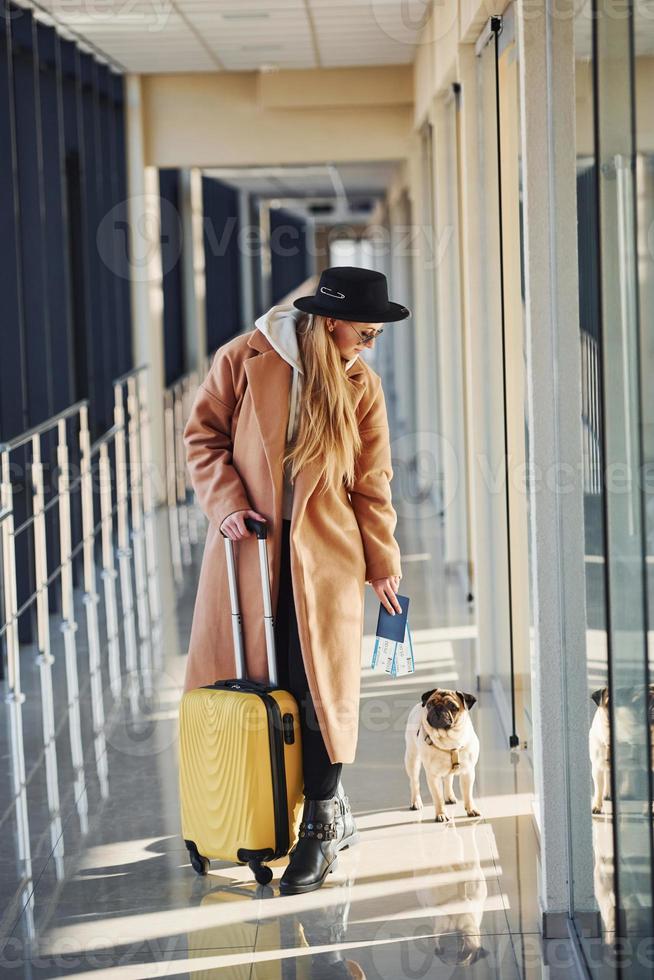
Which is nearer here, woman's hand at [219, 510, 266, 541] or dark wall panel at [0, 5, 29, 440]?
woman's hand at [219, 510, 266, 541]

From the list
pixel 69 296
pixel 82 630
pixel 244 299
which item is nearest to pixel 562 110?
pixel 82 630

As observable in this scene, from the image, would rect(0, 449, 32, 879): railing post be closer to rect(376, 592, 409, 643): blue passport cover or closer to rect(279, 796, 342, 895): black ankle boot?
rect(279, 796, 342, 895): black ankle boot

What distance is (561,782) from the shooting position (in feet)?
8.45

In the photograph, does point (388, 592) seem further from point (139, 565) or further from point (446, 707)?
point (139, 565)

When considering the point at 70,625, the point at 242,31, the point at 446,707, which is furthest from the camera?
the point at 242,31

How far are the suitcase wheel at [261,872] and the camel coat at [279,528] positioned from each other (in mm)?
285

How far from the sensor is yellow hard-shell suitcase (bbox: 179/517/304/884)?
2.73 meters

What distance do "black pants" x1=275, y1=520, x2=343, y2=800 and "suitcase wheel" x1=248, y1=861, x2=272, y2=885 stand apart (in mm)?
186

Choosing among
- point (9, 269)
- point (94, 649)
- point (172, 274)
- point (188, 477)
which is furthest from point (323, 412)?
point (172, 274)

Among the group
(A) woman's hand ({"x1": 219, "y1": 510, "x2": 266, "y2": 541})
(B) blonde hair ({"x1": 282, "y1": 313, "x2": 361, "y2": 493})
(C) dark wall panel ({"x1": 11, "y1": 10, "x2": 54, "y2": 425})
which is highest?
(C) dark wall panel ({"x1": 11, "y1": 10, "x2": 54, "y2": 425})

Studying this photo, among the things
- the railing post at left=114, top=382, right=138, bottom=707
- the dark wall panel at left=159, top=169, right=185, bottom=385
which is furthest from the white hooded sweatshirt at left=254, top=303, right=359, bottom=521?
the dark wall panel at left=159, top=169, right=185, bottom=385

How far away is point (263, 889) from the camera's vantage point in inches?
111

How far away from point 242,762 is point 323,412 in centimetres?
77

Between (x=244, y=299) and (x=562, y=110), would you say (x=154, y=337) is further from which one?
(x=244, y=299)
